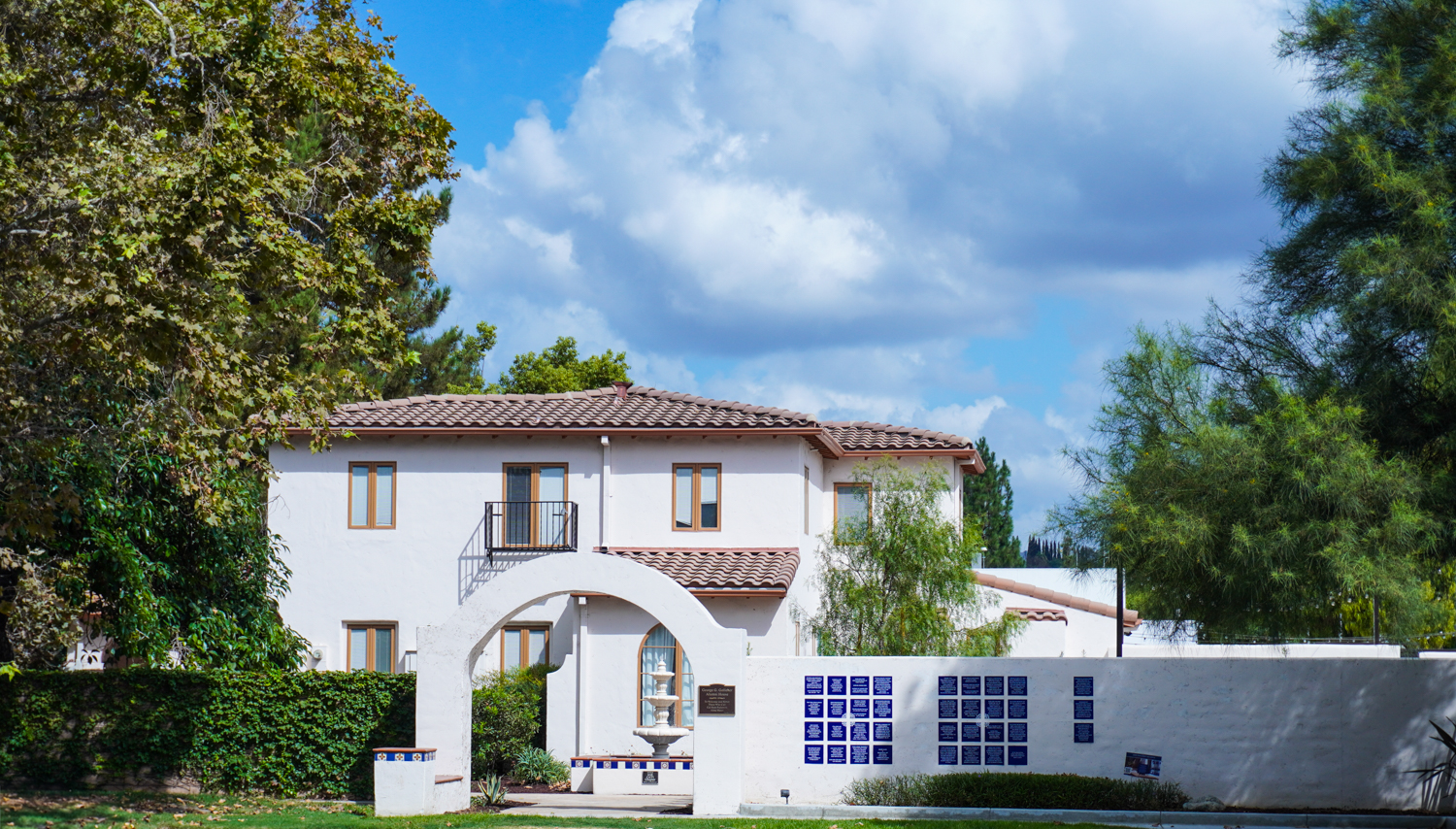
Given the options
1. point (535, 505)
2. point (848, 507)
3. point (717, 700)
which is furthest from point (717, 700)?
point (848, 507)

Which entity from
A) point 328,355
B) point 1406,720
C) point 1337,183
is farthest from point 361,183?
point 1406,720

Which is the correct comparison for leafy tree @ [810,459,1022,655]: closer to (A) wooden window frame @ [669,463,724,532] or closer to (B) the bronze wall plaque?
(A) wooden window frame @ [669,463,724,532]

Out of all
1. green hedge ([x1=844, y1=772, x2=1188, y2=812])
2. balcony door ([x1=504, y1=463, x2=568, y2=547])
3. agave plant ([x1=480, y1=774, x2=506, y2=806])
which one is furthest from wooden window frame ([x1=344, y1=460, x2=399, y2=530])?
green hedge ([x1=844, y1=772, x2=1188, y2=812])

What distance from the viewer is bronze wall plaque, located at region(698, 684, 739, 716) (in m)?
18.3

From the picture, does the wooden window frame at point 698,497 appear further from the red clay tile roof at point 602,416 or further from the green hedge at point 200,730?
the green hedge at point 200,730

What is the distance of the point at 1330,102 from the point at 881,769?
1025 centimetres

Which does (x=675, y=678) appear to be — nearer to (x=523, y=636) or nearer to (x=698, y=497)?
(x=523, y=636)

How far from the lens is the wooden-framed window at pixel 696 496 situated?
1062 inches

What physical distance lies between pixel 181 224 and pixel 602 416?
51.1 feet

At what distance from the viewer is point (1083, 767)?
18078mm

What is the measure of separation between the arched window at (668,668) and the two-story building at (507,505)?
181 centimetres

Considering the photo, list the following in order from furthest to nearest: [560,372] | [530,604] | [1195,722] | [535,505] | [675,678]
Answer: [560,372]
[535,505]
[675,678]
[530,604]
[1195,722]

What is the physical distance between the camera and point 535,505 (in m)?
27.2

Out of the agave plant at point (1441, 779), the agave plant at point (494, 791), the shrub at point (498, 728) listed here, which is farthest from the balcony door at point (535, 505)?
the agave plant at point (1441, 779)
